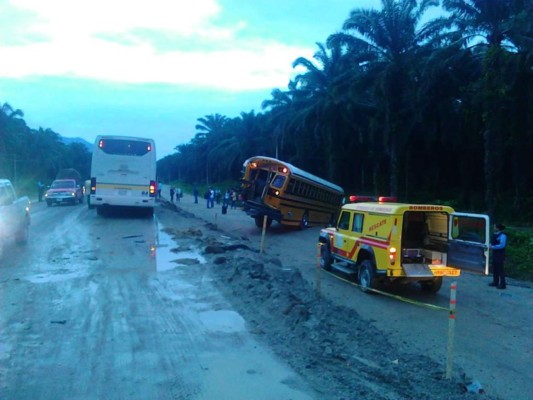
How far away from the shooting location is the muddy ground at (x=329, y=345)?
19.6 feet

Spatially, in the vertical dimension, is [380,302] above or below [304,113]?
below

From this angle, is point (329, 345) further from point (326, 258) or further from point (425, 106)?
point (425, 106)

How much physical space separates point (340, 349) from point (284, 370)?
3.75 feet

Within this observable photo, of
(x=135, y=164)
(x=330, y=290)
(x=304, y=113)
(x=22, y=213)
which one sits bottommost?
(x=330, y=290)

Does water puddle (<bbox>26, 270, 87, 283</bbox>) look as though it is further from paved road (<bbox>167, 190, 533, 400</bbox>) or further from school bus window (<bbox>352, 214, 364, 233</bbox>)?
school bus window (<bbox>352, 214, 364, 233</bbox>)

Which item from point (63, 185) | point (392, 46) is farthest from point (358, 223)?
point (63, 185)

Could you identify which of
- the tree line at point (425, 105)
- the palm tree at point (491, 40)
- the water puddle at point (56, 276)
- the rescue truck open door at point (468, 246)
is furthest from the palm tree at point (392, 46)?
the water puddle at point (56, 276)

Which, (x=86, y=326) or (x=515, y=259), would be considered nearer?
(x=86, y=326)

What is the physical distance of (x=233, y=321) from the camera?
8.60 meters

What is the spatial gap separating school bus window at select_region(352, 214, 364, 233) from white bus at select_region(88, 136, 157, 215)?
14.8 meters

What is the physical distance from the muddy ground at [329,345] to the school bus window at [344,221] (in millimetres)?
2089

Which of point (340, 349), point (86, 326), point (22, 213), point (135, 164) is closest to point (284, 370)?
point (340, 349)

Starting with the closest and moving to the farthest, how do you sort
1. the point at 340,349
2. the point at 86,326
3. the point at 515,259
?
the point at 340,349, the point at 86,326, the point at 515,259

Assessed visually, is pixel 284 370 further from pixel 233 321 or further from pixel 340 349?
pixel 233 321
